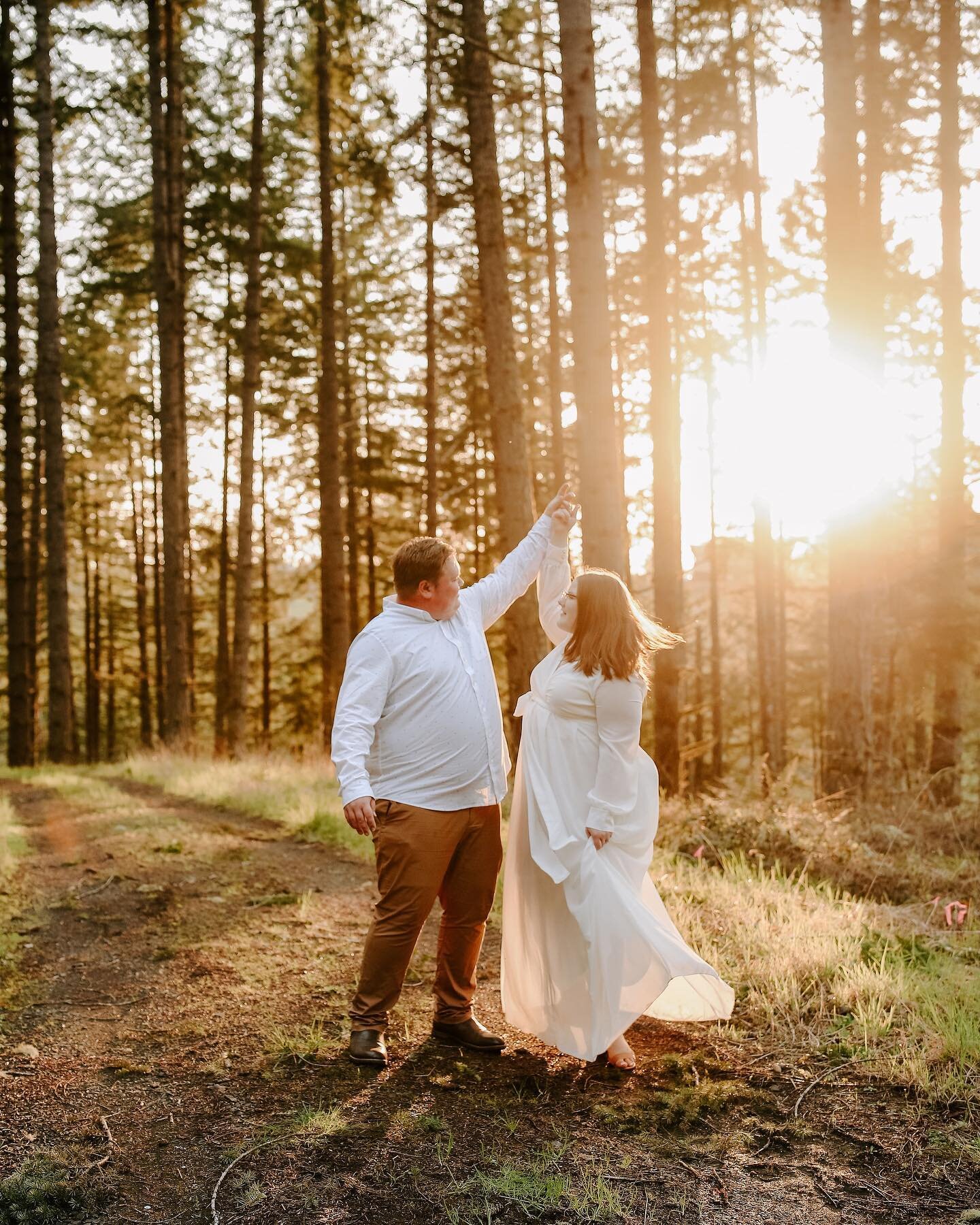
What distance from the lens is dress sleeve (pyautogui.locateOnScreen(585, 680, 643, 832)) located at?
167 inches

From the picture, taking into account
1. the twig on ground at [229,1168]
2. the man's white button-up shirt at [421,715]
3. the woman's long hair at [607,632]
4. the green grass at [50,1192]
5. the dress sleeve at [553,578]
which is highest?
the dress sleeve at [553,578]

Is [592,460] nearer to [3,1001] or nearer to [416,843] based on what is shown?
[416,843]

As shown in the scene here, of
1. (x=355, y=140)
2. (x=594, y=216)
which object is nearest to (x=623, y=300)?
(x=355, y=140)

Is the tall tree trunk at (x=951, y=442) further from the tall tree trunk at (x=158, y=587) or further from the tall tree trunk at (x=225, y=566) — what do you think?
the tall tree trunk at (x=158, y=587)

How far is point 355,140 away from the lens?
1356 cm

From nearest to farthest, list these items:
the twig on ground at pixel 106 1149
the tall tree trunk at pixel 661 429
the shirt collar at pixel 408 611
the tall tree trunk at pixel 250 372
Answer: the twig on ground at pixel 106 1149 → the shirt collar at pixel 408 611 → the tall tree trunk at pixel 661 429 → the tall tree trunk at pixel 250 372

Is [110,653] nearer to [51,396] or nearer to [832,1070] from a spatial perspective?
[51,396]

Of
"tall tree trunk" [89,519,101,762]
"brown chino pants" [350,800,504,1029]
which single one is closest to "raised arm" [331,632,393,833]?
"brown chino pants" [350,800,504,1029]

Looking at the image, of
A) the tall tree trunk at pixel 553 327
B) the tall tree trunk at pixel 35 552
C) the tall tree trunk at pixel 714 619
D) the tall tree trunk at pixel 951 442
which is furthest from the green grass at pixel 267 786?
the tall tree trunk at pixel 714 619

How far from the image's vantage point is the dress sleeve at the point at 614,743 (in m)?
4.23

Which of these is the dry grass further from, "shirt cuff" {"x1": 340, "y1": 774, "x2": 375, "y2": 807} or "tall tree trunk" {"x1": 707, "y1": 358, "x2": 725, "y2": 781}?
"tall tree trunk" {"x1": 707, "y1": 358, "x2": 725, "y2": 781}

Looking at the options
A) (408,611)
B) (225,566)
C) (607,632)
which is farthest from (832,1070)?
(225,566)

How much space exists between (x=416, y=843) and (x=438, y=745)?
454 millimetres

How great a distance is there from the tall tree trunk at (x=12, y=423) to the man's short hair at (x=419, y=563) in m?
14.8
